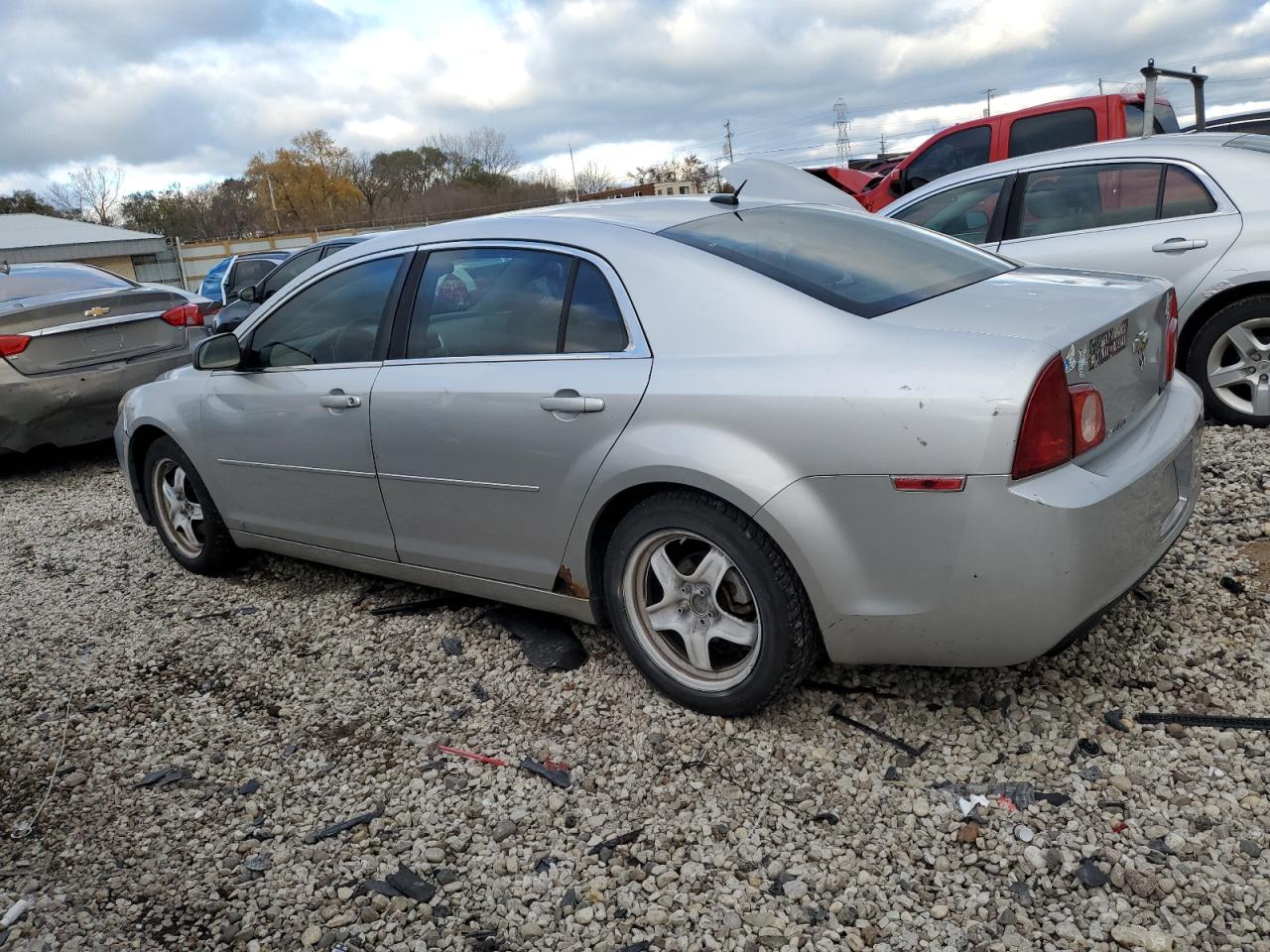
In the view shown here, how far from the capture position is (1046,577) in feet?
8.09

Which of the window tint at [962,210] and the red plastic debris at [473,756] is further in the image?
the window tint at [962,210]

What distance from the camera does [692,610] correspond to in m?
3.08

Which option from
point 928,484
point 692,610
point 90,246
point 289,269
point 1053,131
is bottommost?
point 692,610

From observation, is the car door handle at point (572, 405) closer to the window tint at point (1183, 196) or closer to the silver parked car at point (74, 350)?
the window tint at point (1183, 196)

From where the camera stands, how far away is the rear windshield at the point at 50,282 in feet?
24.6

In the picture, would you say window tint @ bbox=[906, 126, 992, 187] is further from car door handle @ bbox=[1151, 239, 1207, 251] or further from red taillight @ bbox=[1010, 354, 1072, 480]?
red taillight @ bbox=[1010, 354, 1072, 480]

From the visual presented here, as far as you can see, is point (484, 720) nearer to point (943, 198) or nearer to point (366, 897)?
point (366, 897)

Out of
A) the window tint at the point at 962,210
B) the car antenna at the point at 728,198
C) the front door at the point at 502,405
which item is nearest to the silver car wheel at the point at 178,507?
the front door at the point at 502,405

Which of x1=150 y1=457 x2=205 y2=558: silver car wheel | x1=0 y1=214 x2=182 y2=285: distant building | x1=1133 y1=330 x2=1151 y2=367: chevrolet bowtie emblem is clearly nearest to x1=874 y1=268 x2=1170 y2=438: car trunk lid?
x1=1133 y1=330 x2=1151 y2=367: chevrolet bowtie emblem

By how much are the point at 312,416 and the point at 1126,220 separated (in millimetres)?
4588

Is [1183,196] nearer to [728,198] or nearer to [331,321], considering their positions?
[728,198]

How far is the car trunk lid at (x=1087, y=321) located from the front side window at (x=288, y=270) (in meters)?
9.43

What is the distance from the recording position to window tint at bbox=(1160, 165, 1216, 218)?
5.31 metres

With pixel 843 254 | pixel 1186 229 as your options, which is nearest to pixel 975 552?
pixel 843 254
